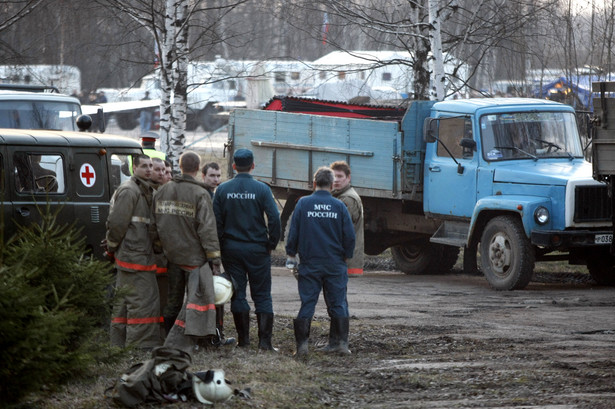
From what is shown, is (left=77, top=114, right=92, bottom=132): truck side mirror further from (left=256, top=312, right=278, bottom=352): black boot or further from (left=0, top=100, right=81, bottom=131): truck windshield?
(left=256, top=312, right=278, bottom=352): black boot

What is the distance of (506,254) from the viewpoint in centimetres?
1316

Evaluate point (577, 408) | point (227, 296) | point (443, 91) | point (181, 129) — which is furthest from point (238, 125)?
point (577, 408)

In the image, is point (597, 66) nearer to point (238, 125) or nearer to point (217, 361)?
point (238, 125)

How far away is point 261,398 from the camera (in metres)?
6.70

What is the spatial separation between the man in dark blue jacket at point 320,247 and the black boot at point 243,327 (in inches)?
17.1

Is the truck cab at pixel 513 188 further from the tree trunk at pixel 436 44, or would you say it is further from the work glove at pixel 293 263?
the work glove at pixel 293 263

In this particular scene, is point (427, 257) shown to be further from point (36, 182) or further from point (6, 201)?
point (6, 201)

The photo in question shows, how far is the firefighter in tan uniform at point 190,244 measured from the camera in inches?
314

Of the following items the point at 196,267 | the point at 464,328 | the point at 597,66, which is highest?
the point at 597,66

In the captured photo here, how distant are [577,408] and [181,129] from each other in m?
10.2

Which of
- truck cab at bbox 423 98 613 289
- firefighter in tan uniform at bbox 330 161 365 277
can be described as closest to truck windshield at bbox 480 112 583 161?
truck cab at bbox 423 98 613 289

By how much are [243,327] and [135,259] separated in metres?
1.16

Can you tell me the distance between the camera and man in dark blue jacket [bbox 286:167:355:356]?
8.58 metres

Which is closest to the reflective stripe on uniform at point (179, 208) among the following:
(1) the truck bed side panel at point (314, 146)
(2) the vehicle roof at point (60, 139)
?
(2) the vehicle roof at point (60, 139)
